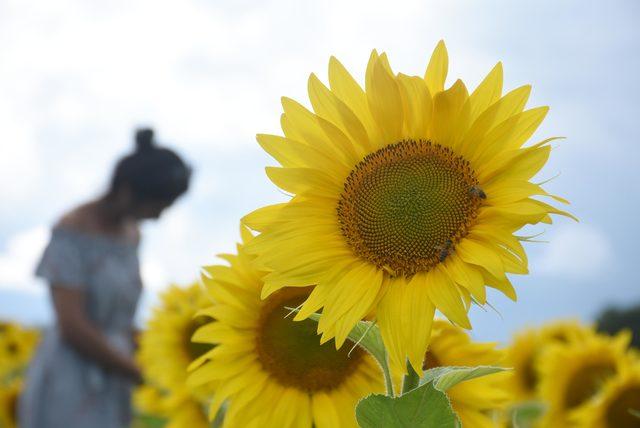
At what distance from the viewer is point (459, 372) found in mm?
1144

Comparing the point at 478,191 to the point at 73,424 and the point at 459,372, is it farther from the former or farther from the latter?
the point at 73,424

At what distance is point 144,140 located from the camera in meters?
5.74

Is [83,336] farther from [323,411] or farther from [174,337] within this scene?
[323,411]

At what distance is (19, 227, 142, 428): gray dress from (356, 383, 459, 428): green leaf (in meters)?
4.40

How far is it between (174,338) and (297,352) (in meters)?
1.43

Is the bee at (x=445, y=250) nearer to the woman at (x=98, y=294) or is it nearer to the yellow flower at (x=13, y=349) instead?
the woman at (x=98, y=294)

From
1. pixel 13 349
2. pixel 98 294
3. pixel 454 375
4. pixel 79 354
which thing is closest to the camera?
pixel 454 375

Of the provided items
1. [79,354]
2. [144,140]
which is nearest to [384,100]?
[79,354]

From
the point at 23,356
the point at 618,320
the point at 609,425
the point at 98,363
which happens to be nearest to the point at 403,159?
the point at 609,425

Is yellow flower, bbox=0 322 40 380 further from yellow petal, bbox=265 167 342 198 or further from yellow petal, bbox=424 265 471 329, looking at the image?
yellow petal, bbox=424 265 471 329

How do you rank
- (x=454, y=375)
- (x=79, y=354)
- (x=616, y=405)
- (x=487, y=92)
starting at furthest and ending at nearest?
(x=79, y=354) → (x=616, y=405) → (x=487, y=92) → (x=454, y=375)

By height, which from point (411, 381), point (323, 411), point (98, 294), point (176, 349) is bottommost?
point (98, 294)

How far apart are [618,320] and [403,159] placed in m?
22.6

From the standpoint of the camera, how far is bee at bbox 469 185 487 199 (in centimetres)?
123
